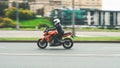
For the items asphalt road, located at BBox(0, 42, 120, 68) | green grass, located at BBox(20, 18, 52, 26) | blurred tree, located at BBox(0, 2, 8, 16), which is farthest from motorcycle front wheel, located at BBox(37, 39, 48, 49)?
blurred tree, located at BBox(0, 2, 8, 16)

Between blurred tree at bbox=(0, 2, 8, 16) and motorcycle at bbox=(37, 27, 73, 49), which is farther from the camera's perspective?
blurred tree at bbox=(0, 2, 8, 16)

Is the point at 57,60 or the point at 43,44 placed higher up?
the point at 57,60

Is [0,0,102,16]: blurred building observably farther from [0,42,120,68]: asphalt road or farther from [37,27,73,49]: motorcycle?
[0,42,120,68]: asphalt road

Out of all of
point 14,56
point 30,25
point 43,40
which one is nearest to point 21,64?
point 14,56

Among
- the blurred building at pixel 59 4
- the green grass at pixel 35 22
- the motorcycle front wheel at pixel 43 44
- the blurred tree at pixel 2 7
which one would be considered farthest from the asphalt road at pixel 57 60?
the blurred building at pixel 59 4

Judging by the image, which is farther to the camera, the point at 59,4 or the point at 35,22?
the point at 59,4

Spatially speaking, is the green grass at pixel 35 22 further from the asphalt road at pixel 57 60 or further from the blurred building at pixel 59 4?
the asphalt road at pixel 57 60

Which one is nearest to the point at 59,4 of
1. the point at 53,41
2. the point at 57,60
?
the point at 53,41

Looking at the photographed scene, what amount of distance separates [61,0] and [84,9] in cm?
348

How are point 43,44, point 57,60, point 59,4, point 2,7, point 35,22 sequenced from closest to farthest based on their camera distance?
point 57,60, point 43,44, point 35,22, point 2,7, point 59,4

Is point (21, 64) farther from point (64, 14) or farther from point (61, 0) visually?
point (61, 0)

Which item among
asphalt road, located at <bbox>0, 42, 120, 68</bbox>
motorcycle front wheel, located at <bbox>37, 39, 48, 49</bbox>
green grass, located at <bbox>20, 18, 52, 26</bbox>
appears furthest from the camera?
green grass, located at <bbox>20, 18, 52, 26</bbox>

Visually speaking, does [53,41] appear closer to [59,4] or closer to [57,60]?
[57,60]

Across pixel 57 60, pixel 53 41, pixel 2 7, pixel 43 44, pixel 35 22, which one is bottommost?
pixel 35 22
